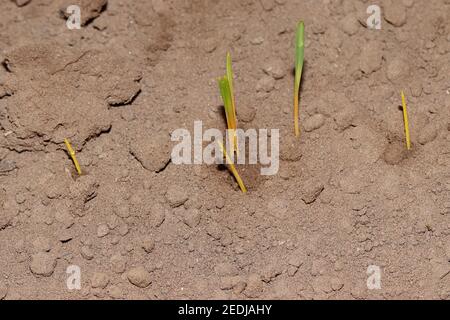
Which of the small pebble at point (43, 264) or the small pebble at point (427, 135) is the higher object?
the small pebble at point (427, 135)

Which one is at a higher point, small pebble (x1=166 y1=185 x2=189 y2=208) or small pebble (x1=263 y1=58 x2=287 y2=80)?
small pebble (x1=263 y1=58 x2=287 y2=80)

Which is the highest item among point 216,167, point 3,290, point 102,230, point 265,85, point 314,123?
point 265,85

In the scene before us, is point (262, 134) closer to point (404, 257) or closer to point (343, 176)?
point (343, 176)

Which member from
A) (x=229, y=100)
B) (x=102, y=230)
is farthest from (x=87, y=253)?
(x=229, y=100)

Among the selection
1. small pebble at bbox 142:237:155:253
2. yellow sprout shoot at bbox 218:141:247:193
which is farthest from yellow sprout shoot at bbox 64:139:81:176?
yellow sprout shoot at bbox 218:141:247:193

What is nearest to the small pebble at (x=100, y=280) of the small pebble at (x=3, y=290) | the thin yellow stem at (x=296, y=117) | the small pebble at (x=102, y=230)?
the small pebble at (x=102, y=230)

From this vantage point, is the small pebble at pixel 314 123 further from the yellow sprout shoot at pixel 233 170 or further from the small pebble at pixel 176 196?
the small pebble at pixel 176 196

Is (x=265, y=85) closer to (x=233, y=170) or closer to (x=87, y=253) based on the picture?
(x=233, y=170)

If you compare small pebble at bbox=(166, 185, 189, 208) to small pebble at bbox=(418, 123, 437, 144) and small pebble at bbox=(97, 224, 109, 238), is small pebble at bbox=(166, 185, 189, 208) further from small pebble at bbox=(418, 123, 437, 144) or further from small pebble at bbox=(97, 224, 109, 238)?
small pebble at bbox=(418, 123, 437, 144)

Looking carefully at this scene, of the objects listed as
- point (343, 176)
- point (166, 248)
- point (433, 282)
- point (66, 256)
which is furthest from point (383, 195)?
point (66, 256)
